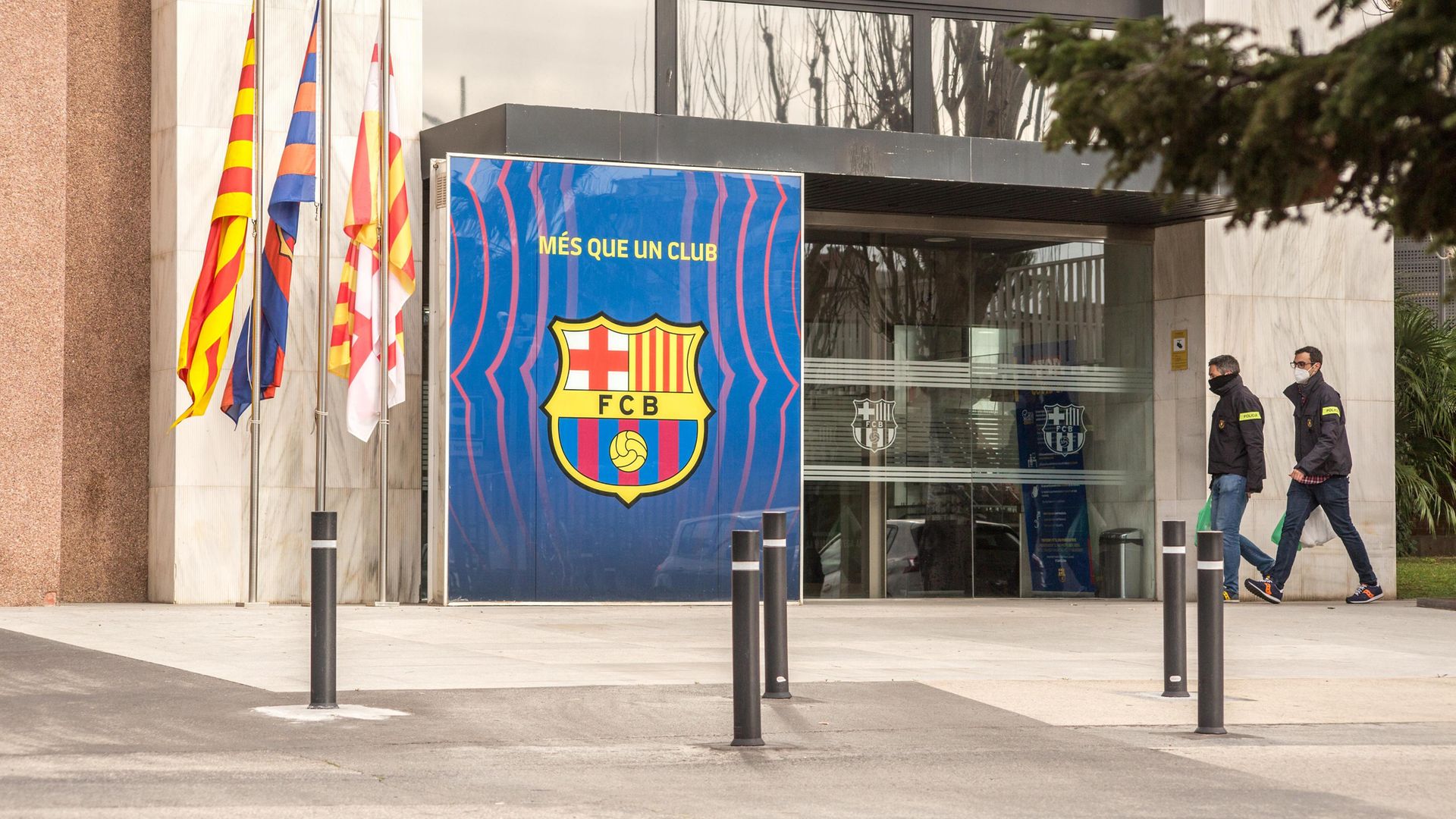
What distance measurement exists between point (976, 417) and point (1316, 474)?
9.56ft

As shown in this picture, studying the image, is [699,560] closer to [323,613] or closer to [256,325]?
[256,325]

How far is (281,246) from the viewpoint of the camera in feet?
42.1

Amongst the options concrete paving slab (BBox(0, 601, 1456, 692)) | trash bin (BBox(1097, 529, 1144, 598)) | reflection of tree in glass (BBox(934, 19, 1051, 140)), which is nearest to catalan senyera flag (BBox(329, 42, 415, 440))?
concrete paving slab (BBox(0, 601, 1456, 692))

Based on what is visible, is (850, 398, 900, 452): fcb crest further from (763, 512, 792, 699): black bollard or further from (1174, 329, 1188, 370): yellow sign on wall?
(763, 512, 792, 699): black bollard

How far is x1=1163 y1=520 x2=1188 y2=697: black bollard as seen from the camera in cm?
696

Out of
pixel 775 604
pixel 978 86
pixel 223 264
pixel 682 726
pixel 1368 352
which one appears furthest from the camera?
pixel 1368 352

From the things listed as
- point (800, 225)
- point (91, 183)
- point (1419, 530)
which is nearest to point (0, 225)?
point (91, 183)

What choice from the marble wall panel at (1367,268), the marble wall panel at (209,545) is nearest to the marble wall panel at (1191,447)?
the marble wall panel at (1367,268)

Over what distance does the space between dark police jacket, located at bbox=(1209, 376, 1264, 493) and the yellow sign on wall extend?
111 centimetres

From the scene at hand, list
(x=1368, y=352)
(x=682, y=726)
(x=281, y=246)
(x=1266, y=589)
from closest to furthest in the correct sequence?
(x=682, y=726) → (x=281, y=246) → (x=1266, y=589) → (x=1368, y=352)

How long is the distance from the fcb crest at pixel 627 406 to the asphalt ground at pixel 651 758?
5433 millimetres

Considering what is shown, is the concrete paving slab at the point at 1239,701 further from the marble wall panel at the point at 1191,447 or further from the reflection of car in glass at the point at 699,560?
the marble wall panel at the point at 1191,447

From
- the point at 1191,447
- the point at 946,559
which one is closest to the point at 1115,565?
the point at 1191,447

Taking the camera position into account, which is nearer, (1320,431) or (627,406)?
(627,406)
